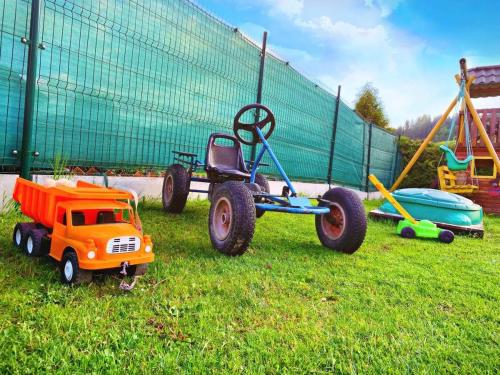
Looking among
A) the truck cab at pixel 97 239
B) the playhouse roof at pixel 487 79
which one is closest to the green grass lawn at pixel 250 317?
the truck cab at pixel 97 239

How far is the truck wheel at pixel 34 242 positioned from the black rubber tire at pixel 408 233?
420 cm

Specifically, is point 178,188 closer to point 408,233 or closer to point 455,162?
point 408,233

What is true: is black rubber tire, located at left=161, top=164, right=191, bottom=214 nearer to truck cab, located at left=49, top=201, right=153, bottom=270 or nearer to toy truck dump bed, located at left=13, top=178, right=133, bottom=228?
toy truck dump bed, located at left=13, top=178, right=133, bottom=228

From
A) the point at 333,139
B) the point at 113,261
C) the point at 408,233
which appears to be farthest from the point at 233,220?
the point at 333,139

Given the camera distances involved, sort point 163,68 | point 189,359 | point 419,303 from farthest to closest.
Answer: point 163,68, point 419,303, point 189,359

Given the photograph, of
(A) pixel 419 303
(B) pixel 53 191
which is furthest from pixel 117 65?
(A) pixel 419 303

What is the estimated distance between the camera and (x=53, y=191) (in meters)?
2.35

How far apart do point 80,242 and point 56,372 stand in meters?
0.86

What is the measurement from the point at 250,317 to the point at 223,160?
315 centimetres

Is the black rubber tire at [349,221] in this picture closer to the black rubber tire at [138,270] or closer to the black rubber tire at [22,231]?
the black rubber tire at [138,270]

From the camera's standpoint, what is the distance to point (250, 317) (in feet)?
6.12

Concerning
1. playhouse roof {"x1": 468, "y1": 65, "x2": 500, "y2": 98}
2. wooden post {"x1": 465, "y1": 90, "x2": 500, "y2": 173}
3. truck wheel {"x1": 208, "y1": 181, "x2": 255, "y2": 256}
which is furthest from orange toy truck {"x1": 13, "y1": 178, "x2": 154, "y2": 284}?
playhouse roof {"x1": 468, "y1": 65, "x2": 500, "y2": 98}

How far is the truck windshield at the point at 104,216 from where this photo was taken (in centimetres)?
245

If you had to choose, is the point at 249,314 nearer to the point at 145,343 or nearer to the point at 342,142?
the point at 145,343
